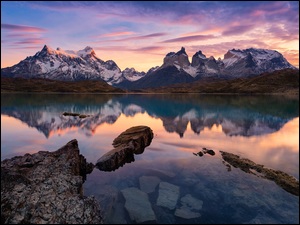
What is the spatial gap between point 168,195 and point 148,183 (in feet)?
12.8

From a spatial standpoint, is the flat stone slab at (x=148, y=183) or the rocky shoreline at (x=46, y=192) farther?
the flat stone slab at (x=148, y=183)

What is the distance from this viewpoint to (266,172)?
32812 mm

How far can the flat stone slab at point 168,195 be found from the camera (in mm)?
24797

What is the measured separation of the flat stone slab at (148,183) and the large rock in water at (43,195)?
273 inches

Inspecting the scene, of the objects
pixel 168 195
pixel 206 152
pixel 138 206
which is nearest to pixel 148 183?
pixel 168 195

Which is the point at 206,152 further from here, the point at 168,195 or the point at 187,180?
the point at 168,195

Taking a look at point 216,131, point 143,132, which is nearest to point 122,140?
point 143,132

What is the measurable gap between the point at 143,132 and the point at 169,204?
26159 mm

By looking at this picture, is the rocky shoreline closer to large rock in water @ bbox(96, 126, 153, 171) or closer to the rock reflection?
large rock in water @ bbox(96, 126, 153, 171)

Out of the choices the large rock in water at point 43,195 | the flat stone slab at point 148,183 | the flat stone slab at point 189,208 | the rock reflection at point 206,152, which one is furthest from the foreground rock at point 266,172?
the large rock in water at point 43,195

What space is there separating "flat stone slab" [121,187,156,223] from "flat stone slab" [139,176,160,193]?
40.9 inches

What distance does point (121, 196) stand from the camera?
87.3 ft

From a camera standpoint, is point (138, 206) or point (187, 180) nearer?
point (138, 206)

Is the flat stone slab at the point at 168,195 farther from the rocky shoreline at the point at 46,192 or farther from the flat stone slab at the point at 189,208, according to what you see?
the rocky shoreline at the point at 46,192
